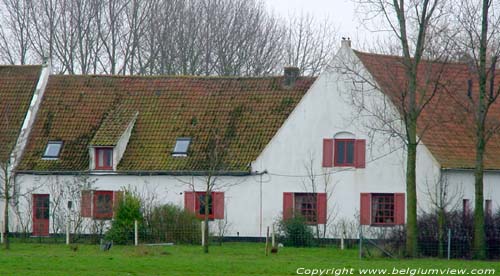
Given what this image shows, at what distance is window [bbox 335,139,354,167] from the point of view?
4959 centimetres

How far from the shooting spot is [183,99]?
5359 centimetres

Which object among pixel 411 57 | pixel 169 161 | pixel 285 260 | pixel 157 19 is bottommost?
pixel 285 260

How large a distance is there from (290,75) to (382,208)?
7.16 m

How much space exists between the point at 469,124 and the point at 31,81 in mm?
17568

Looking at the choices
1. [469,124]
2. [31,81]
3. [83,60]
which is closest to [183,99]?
[31,81]

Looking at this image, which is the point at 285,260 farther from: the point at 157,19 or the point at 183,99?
the point at 157,19

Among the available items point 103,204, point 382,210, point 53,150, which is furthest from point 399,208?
point 53,150

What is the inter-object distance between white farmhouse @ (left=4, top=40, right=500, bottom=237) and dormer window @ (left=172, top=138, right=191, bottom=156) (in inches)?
1.9

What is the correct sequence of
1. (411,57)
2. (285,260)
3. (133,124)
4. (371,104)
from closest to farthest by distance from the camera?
(285,260) → (411,57) → (371,104) → (133,124)

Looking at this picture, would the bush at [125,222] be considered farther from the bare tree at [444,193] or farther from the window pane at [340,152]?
the bare tree at [444,193]

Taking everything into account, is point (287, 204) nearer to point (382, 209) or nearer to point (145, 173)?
point (382, 209)

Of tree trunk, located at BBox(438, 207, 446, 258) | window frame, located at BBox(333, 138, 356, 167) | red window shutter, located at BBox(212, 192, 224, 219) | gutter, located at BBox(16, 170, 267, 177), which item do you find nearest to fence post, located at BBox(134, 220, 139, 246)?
gutter, located at BBox(16, 170, 267, 177)

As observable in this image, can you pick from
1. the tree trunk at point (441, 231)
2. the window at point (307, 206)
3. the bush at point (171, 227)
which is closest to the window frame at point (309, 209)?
the window at point (307, 206)

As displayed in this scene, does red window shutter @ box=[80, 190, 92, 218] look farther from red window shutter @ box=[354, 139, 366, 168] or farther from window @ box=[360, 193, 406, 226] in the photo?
window @ box=[360, 193, 406, 226]
